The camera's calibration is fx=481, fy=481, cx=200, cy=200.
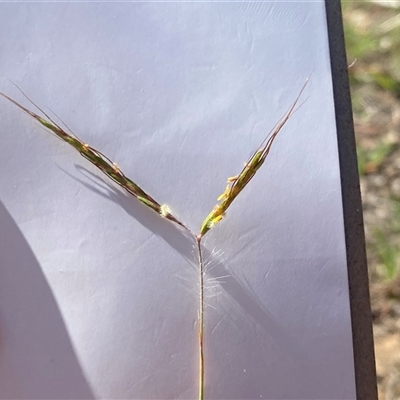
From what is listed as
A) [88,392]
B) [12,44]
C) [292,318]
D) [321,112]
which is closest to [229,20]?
[321,112]

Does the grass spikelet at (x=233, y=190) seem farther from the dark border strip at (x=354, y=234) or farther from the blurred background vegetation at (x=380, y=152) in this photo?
the blurred background vegetation at (x=380, y=152)

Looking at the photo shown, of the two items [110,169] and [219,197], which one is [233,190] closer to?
[219,197]

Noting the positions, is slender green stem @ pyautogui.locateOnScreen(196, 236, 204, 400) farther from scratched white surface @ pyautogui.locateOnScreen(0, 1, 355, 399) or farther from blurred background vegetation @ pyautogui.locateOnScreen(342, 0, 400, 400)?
blurred background vegetation @ pyautogui.locateOnScreen(342, 0, 400, 400)

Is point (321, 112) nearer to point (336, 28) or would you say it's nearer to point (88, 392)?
point (336, 28)

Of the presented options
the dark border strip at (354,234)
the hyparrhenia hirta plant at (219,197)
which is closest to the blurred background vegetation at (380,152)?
the dark border strip at (354,234)

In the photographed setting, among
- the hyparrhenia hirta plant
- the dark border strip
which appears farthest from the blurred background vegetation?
the hyparrhenia hirta plant

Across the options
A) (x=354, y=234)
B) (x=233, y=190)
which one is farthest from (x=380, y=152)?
(x=233, y=190)
